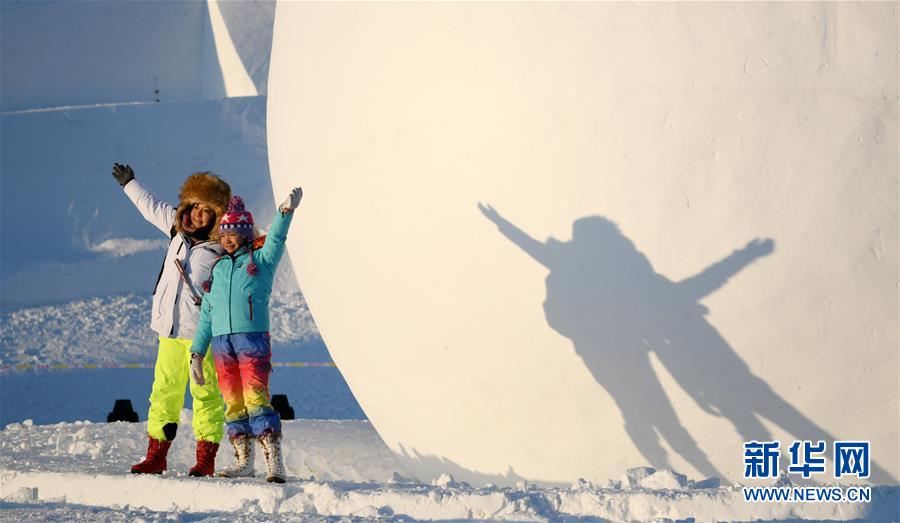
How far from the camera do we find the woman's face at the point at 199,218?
6273 millimetres

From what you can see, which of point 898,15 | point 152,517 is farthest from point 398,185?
point 898,15

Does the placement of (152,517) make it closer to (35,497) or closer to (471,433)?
→ (35,497)

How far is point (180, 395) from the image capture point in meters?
6.42

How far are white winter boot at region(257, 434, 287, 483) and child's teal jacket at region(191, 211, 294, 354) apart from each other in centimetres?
46

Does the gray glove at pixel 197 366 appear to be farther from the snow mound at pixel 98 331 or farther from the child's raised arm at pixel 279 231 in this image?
the snow mound at pixel 98 331

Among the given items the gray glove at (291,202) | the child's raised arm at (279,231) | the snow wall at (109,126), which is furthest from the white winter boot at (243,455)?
the snow wall at (109,126)

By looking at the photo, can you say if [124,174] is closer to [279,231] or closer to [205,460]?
[279,231]

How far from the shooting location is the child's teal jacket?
5.78m

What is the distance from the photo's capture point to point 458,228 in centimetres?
583

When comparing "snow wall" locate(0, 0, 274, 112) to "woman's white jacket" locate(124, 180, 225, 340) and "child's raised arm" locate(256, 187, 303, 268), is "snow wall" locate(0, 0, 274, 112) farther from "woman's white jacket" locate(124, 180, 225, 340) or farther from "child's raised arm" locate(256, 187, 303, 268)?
"child's raised arm" locate(256, 187, 303, 268)

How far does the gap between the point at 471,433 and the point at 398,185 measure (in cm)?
122

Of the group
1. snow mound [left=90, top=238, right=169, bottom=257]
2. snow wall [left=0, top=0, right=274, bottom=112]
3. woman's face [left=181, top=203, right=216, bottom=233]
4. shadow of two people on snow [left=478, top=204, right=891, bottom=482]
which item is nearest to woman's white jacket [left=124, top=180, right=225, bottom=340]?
woman's face [left=181, top=203, right=216, bottom=233]

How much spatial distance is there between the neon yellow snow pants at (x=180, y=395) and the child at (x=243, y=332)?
247 millimetres

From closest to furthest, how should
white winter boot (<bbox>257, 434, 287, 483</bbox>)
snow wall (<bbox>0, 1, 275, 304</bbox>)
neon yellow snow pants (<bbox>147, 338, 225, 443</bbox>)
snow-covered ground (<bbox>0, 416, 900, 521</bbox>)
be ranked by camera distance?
1. snow-covered ground (<bbox>0, 416, 900, 521</bbox>)
2. white winter boot (<bbox>257, 434, 287, 483</bbox>)
3. neon yellow snow pants (<bbox>147, 338, 225, 443</bbox>)
4. snow wall (<bbox>0, 1, 275, 304</bbox>)
